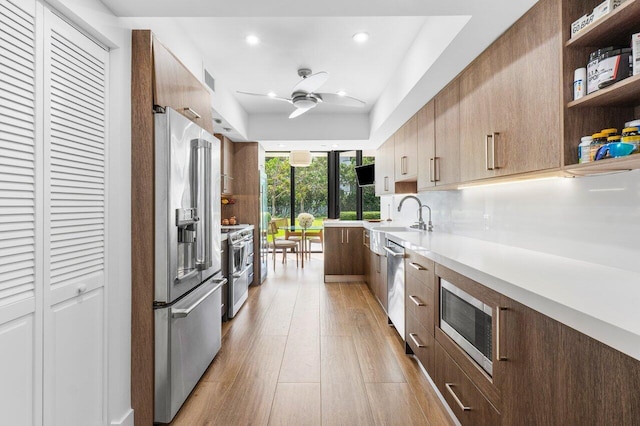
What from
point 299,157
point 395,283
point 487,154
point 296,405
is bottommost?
point 296,405

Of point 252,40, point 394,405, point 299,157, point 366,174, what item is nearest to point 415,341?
point 394,405

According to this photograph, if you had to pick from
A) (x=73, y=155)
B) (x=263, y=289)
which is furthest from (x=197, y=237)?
(x=263, y=289)

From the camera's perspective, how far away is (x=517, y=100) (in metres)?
1.81

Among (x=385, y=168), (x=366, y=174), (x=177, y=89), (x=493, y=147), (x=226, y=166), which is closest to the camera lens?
(x=493, y=147)

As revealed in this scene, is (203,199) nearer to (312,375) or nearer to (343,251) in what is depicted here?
(312,375)

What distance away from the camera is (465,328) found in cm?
173

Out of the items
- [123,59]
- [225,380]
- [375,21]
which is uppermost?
[375,21]

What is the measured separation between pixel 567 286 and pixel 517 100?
1.07 m

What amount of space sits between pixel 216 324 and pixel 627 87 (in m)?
2.85

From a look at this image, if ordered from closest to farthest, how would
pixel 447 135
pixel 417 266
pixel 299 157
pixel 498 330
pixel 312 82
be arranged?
pixel 498 330 → pixel 417 266 → pixel 447 135 → pixel 312 82 → pixel 299 157

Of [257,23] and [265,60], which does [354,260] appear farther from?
[257,23]

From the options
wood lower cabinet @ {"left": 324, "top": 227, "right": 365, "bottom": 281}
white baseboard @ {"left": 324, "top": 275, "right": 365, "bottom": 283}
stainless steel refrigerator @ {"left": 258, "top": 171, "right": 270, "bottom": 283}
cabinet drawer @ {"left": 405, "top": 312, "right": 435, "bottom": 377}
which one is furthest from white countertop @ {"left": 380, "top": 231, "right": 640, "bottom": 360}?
stainless steel refrigerator @ {"left": 258, "top": 171, "right": 270, "bottom": 283}

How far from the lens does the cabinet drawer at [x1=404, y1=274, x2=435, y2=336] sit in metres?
2.20

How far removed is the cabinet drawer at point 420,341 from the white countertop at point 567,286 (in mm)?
596
